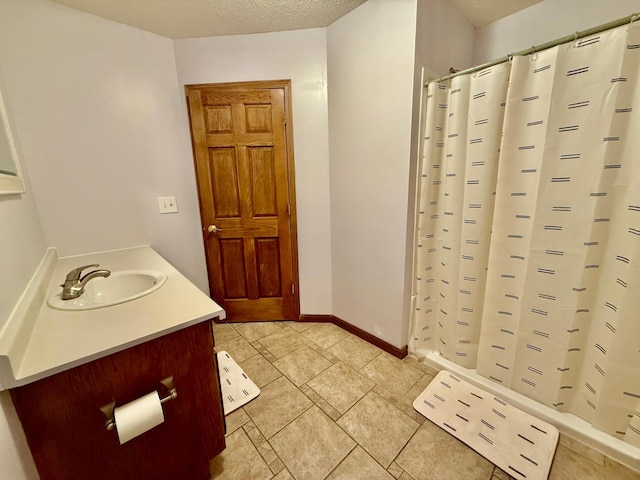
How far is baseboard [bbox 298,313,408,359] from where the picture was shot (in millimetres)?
1875

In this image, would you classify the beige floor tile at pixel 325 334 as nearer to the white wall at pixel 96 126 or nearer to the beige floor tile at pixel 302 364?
the beige floor tile at pixel 302 364

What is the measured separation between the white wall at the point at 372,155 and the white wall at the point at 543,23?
87 centimetres

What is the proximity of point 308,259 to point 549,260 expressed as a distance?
1597 mm

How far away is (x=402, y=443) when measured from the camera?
1.27 meters

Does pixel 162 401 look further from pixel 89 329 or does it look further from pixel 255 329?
pixel 255 329

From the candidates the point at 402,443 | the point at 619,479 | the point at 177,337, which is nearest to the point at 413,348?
the point at 402,443

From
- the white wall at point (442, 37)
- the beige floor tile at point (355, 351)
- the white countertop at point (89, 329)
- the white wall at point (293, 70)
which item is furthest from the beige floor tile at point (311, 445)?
the white wall at point (442, 37)

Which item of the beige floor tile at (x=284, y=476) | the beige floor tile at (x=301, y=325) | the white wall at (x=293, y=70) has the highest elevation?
the white wall at (x=293, y=70)

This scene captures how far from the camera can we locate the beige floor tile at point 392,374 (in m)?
1.62

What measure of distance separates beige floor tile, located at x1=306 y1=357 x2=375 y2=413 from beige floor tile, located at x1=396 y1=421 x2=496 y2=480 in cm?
36

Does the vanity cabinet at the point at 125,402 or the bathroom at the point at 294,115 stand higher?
the bathroom at the point at 294,115

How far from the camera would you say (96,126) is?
68.1 inches

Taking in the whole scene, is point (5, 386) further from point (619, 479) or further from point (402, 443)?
point (619, 479)

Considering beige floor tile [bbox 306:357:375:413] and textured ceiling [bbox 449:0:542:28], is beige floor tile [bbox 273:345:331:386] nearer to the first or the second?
beige floor tile [bbox 306:357:375:413]
